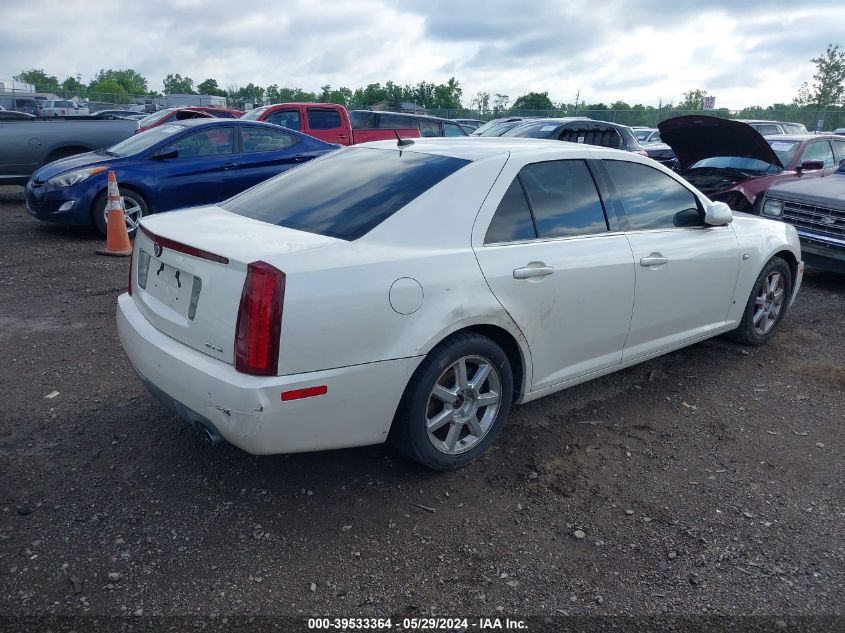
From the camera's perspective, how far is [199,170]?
351 inches

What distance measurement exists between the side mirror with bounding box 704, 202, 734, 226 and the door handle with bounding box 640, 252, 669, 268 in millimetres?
→ 573

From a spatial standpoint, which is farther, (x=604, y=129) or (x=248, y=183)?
(x=604, y=129)

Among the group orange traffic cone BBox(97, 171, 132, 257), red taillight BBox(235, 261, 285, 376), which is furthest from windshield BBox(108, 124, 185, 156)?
red taillight BBox(235, 261, 285, 376)

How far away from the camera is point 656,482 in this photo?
11.3 feet

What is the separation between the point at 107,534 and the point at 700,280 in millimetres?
3694

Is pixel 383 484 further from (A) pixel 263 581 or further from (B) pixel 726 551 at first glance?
(B) pixel 726 551

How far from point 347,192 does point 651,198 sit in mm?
1997

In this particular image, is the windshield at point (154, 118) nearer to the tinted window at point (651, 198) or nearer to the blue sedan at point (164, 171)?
the blue sedan at point (164, 171)

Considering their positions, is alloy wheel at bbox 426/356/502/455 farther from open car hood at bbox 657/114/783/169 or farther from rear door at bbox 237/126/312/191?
rear door at bbox 237/126/312/191

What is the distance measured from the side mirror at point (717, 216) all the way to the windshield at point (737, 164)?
17.1ft

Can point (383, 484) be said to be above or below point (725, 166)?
below

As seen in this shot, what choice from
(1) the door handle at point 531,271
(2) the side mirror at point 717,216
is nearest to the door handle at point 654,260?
(2) the side mirror at point 717,216

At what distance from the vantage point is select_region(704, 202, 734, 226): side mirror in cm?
445

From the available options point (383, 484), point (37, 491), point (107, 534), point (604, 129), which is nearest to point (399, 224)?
point (383, 484)
